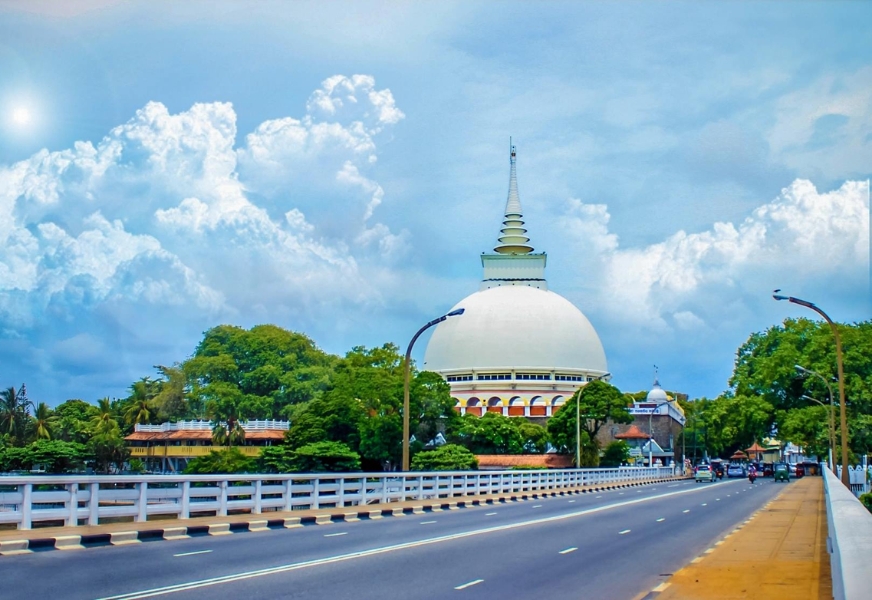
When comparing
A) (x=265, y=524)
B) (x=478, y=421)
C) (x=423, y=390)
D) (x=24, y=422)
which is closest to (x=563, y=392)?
(x=478, y=421)

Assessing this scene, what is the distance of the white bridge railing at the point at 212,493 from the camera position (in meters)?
18.0

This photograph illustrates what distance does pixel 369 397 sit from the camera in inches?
2527

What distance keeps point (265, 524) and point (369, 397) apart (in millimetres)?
42306

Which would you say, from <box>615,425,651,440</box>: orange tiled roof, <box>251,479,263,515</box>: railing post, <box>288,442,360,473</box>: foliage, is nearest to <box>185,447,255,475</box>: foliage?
<box>288,442,360,473</box>: foliage

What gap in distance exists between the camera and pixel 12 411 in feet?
206

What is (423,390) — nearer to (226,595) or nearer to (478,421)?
(478,421)

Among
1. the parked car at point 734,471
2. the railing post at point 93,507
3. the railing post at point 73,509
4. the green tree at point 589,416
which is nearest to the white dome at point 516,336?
the parked car at point 734,471

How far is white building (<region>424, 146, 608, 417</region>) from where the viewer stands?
108312mm

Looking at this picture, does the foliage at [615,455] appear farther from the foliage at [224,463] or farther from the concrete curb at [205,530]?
the concrete curb at [205,530]

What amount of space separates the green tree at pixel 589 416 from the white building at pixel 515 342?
29001 mm

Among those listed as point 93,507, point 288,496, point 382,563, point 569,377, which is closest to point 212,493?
point 288,496

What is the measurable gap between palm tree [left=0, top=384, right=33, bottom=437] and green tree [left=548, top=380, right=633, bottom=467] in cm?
3726

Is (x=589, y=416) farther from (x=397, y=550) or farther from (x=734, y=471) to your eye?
(x=397, y=550)

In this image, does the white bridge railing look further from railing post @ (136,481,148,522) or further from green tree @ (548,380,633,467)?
green tree @ (548,380,633,467)
